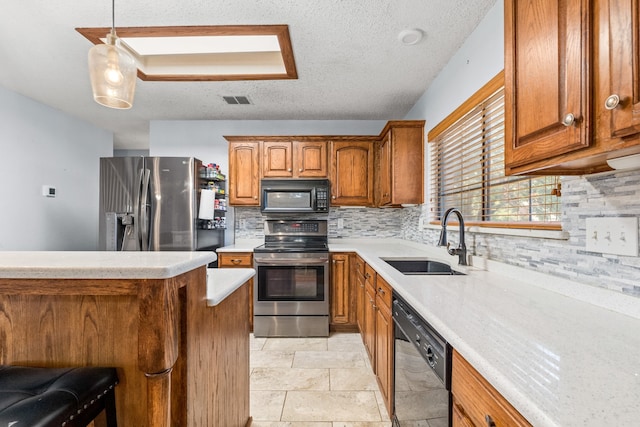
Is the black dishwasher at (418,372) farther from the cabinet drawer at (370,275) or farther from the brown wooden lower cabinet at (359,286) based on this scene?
the brown wooden lower cabinet at (359,286)

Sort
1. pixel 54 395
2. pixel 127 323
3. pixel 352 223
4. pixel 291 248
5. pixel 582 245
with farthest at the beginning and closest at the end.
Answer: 1. pixel 352 223
2. pixel 291 248
3. pixel 582 245
4. pixel 127 323
5. pixel 54 395

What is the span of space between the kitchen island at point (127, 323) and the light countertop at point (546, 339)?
842 mm

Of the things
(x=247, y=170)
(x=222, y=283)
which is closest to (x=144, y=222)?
(x=247, y=170)

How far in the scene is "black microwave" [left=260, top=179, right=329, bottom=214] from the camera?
3271 millimetres

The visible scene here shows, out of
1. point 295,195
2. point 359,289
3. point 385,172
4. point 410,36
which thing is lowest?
point 359,289

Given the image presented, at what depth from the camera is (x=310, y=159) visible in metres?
3.39

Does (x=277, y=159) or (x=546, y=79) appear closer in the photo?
(x=546, y=79)

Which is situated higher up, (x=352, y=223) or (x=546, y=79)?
(x=546, y=79)

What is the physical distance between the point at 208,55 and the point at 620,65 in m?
2.79

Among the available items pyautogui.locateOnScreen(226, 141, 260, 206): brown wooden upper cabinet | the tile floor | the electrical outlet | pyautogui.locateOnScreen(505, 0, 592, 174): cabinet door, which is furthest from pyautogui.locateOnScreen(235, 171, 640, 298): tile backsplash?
pyautogui.locateOnScreen(226, 141, 260, 206): brown wooden upper cabinet

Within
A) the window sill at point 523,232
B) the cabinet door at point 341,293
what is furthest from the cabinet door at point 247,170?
the window sill at point 523,232

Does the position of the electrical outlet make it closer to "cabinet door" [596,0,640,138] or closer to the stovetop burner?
the stovetop burner

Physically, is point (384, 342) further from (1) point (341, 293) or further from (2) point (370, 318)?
(1) point (341, 293)

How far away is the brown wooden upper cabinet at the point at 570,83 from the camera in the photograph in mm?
650
